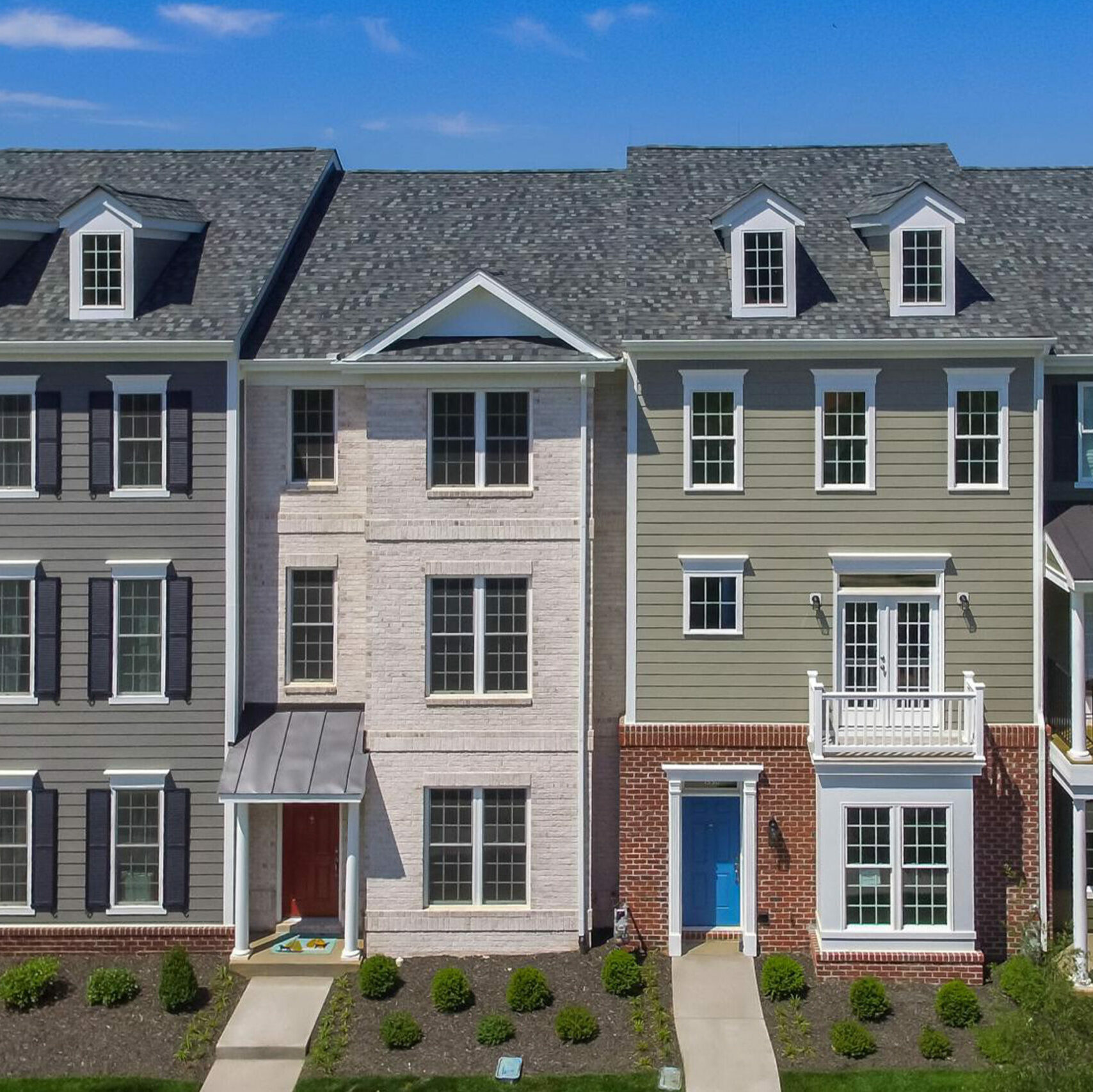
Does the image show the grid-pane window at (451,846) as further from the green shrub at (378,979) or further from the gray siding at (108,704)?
the gray siding at (108,704)

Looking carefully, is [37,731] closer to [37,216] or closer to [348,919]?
[348,919]

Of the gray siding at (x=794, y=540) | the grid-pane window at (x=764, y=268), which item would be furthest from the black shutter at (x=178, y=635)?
the grid-pane window at (x=764, y=268)

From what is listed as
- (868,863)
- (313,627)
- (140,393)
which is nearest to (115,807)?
(313,627)

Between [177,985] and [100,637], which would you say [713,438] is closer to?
[100,637]

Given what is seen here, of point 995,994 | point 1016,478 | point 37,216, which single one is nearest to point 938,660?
point 1016,478

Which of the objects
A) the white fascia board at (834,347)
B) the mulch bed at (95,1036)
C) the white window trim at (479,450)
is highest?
the white fascia board at (834,347)

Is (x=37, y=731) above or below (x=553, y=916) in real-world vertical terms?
above

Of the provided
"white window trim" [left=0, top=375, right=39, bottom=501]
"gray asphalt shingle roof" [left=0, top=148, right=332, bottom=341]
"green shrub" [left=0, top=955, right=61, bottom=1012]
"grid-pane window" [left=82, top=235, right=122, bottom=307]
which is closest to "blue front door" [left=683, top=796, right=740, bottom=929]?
"green shrub" [left=0, top=955, right=61, bottom=1012]
